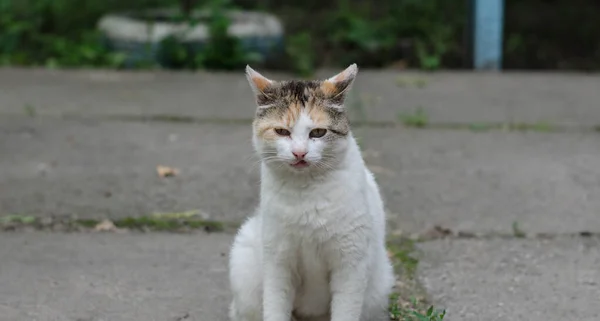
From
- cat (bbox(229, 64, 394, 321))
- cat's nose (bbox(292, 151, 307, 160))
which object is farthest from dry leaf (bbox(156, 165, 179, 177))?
cat's nose (bbox(292, 151, 307, 160))

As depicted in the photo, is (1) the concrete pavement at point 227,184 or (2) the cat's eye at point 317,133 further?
(1) the concrete pavement at point 227,184

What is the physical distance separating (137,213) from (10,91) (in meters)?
2.88

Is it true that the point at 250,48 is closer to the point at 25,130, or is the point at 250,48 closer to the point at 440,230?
the point at 25,130

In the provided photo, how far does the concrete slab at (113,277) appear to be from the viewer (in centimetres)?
356

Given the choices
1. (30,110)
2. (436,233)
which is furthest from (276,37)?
(436,233)

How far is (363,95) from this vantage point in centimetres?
705

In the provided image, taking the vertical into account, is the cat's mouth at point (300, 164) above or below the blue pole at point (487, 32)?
above

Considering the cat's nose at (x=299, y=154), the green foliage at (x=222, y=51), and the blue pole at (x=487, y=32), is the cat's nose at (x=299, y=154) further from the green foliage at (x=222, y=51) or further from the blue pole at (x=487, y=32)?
the blue pole at (x=487, y=32)

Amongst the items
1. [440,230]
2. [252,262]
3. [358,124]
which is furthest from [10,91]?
[252,262]

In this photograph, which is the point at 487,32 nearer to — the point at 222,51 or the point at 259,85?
the point at 222,51

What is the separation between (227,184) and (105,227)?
84 centimetres

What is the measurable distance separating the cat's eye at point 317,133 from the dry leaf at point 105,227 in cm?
177

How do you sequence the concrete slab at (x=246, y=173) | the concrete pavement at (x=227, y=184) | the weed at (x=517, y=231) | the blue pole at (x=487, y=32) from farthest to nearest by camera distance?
the blue pole at (x=487, y=32) < the concrete slab at (x=246, y=173) < the weed at (x=517, y=231) < the concrete pavement at (x=227, y=184)

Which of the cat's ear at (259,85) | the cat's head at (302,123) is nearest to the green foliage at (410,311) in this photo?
the cat's head at (302,123)
